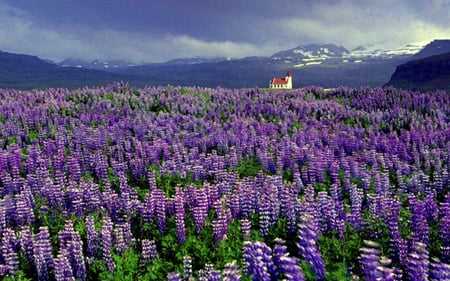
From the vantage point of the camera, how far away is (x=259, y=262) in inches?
245

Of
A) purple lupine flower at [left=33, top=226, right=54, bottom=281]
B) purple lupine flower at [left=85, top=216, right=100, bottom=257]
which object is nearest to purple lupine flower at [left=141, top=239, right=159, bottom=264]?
purple lupine flower at [left=85, top=216, right=100, bottom=257]

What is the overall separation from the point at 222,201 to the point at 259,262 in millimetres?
3459

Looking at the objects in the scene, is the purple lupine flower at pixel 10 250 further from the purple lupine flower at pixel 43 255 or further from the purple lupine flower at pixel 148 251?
the purple lupine flower at pixel 148 251

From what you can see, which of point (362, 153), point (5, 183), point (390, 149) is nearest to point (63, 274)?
point (5, 183)

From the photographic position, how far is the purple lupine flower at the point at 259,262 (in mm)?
6207

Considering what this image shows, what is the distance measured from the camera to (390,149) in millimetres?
13906

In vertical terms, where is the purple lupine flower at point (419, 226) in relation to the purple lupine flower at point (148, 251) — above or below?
above

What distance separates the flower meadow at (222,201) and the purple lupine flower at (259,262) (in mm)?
28

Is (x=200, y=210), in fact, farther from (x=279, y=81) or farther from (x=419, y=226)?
(x=279, y=81)

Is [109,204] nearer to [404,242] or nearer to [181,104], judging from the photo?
[404,242]

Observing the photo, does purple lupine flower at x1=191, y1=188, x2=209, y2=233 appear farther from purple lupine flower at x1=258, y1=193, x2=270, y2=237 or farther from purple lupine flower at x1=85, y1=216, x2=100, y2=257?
purple lupine flower at x1=85, y1=216, x2=100, y2=257

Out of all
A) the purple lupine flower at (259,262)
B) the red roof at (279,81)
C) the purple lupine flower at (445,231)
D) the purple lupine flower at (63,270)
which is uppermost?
the purple lupine flower at (259,262)

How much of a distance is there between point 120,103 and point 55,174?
10.7m

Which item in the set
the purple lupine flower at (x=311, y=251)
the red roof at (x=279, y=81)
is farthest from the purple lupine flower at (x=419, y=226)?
the red roof at (x=279, y=81)
